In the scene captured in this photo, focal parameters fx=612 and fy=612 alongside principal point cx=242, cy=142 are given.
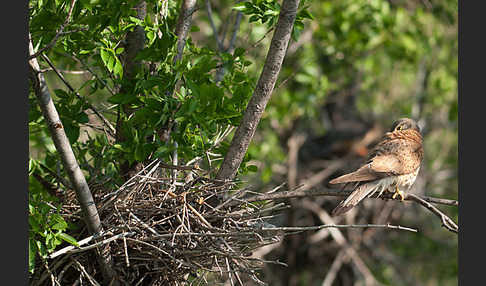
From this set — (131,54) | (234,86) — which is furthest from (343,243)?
(131,54)

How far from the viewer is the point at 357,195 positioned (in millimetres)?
4172

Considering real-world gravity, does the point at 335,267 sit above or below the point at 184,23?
below

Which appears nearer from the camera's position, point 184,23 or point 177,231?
point 177,231

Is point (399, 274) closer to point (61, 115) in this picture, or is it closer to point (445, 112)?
point (445, 112)

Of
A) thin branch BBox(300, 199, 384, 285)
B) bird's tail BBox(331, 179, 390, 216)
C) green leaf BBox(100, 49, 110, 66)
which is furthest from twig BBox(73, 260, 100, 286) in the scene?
thin branch BBox(300, 199, 384, 285)

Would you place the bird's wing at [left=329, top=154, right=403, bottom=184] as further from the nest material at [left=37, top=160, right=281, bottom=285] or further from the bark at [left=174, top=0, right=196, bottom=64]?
the bark at [left=174, top=0, right=196, bottom=64]

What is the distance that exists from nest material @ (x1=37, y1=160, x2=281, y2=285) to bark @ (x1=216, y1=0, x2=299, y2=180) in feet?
0.48

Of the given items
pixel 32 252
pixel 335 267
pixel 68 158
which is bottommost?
pixel 335 267

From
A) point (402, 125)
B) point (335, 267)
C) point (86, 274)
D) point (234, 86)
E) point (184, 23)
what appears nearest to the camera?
point (86, 274)

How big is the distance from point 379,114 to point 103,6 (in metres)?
7.43

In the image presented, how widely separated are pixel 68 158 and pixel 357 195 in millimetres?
2054

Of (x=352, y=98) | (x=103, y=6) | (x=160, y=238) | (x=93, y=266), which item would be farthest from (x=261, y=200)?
(x=352, y=98)

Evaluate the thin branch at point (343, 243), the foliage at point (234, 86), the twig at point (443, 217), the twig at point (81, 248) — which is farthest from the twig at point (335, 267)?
the twig at point (81, 248)

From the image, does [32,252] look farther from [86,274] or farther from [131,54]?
[131,54]
